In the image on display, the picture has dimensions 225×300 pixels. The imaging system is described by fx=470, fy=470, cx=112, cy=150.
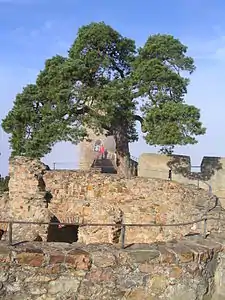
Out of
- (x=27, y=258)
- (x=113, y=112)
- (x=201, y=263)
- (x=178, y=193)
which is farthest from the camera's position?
(x=113, y=112)

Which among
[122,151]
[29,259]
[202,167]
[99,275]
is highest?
→ [122,151]

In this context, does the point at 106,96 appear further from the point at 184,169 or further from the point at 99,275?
the point at 99,275

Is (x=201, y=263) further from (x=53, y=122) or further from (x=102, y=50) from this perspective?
(x=102, y=50)

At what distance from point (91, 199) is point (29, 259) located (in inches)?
372

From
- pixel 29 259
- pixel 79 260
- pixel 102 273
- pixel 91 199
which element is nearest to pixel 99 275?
pixel 102 273

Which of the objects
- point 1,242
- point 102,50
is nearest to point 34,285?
point 1,242

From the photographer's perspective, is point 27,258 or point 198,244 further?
point 198,244

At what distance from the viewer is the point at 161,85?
16.7 meters

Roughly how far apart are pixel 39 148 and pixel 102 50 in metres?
4.47

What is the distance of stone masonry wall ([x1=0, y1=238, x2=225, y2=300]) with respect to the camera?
13.1ft

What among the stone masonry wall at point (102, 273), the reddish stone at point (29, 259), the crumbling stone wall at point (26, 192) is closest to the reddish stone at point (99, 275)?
the stone masonry wall at point (102, 273)

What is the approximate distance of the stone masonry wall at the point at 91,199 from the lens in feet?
41.4

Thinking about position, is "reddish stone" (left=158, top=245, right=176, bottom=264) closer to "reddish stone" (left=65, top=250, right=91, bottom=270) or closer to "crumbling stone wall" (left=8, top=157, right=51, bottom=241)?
"reddish stone" (left=65, top=250, right=91, bottom=270)

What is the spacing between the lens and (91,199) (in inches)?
529
